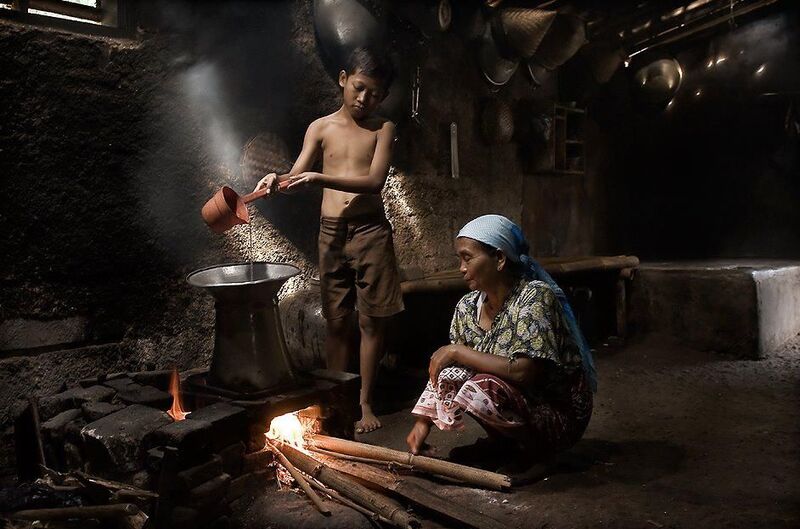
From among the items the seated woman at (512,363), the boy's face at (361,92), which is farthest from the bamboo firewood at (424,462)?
the boy's face at (361,92)

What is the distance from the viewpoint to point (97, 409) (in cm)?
302

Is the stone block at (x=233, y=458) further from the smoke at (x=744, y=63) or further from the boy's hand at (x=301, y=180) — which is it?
the smoke at (x=744, y=63)

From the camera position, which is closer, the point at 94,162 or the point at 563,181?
the point at 94,162

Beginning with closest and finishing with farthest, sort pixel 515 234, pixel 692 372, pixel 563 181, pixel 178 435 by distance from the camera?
pixel 178 435, pixel 515 234, pixel 692 372, pixel 563 181

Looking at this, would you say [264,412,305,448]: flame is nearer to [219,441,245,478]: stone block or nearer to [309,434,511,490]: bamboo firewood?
[309,434,511,490]: bamboo firewood

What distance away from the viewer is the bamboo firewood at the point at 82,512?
7.91 feet

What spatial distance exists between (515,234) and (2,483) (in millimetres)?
3276

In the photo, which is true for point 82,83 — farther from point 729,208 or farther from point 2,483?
point 729,208

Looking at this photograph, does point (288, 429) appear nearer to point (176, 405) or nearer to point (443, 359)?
point (176, 405)

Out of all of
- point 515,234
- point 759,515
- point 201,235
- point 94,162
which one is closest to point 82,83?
point 94,162

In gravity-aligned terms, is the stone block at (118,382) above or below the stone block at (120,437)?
above

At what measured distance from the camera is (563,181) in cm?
850

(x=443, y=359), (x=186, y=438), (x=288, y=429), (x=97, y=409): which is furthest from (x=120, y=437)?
(x=443, y=359)

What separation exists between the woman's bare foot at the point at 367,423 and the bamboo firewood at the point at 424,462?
0.69 m
